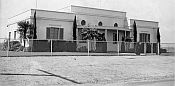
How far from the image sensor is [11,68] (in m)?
7.28

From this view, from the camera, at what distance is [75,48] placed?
42.8 feet

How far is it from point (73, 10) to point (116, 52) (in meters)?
6.12

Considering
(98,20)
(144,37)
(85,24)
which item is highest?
(98,20)

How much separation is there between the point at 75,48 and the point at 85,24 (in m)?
6.62

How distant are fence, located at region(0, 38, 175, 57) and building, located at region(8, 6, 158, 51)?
435 mm

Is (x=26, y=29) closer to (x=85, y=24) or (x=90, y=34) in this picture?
(x=90, y=34)

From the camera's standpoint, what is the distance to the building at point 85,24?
17266 mm

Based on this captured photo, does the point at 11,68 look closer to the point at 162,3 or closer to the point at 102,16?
the point at 162,3

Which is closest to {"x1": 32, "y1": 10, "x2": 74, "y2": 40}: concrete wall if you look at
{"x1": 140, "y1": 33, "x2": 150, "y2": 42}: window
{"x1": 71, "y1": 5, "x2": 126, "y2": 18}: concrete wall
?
{"x1": 71, "y1": 5, "x2": 126, "y2": 18}: concrete wall

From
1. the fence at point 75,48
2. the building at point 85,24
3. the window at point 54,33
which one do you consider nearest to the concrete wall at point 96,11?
the building at point 85,24

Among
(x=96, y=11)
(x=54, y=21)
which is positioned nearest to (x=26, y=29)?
(x=54, y=21)

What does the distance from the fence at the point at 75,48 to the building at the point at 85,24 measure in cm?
43

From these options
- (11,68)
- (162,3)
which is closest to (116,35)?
(162,3)

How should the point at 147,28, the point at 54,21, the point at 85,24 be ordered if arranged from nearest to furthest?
1. the point at 54,21
2. the point at 85,24
3. the point at 147,28
